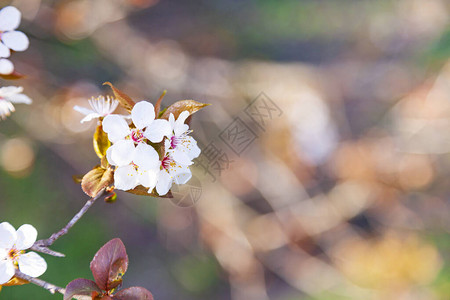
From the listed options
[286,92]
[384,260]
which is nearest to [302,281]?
[384,260]

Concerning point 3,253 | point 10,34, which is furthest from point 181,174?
point 10,34

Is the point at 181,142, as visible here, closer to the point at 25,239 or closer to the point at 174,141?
the point at 174,141

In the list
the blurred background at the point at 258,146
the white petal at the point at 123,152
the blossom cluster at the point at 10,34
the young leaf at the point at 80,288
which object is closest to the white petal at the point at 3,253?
the young leaf at the point at 80,288

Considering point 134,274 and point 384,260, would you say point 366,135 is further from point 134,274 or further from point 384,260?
point 134,274

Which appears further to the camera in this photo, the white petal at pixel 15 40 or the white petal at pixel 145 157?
the white petal at pixel 15 40

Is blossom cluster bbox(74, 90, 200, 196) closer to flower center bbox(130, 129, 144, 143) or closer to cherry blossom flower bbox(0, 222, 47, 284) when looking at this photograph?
flower center bbox(130, 129, 144, 143)

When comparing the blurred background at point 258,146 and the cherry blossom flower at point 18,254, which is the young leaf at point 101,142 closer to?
the cherry blossom flower at point 18,254
